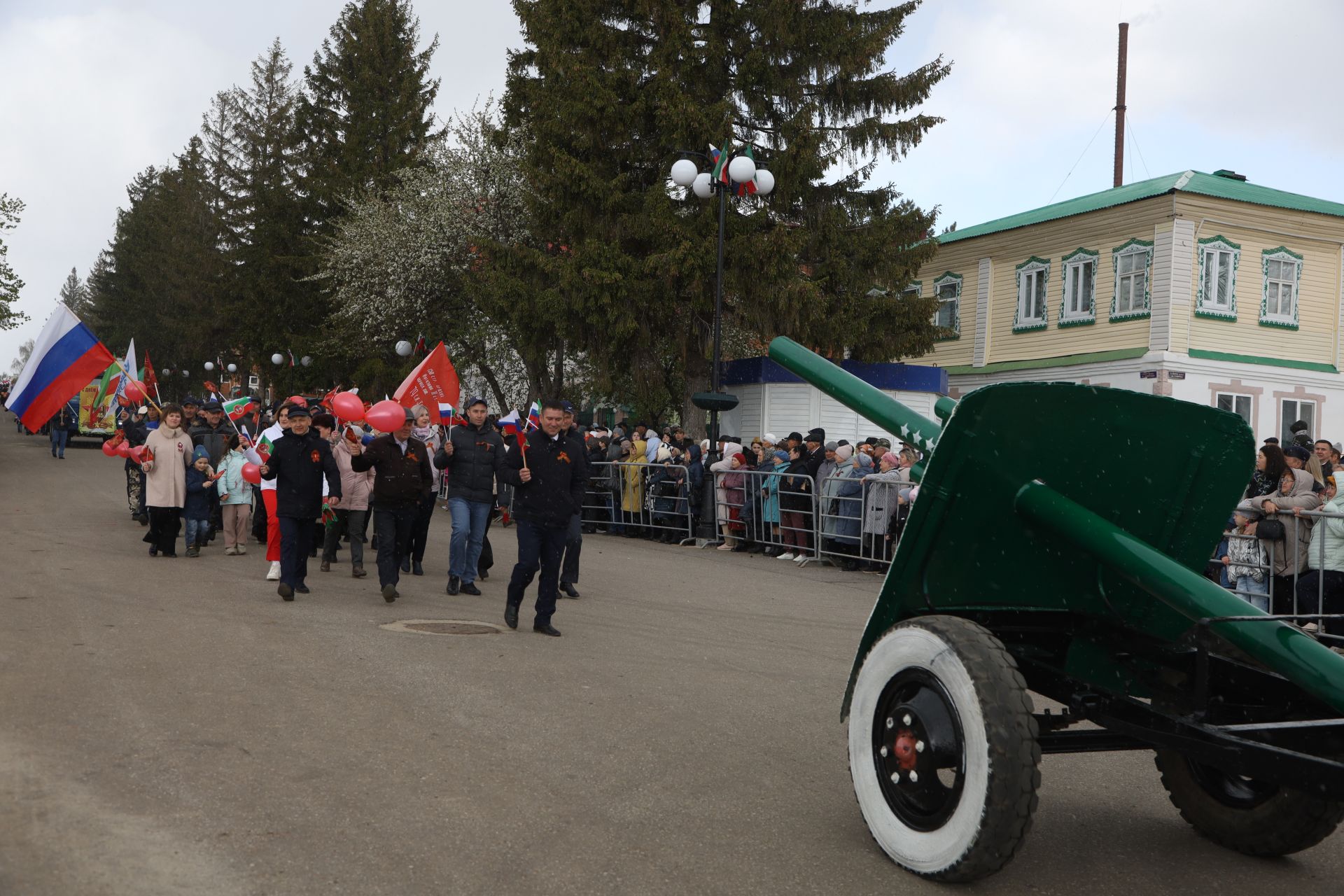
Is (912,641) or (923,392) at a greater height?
(923,392)

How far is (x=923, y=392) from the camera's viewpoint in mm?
24891

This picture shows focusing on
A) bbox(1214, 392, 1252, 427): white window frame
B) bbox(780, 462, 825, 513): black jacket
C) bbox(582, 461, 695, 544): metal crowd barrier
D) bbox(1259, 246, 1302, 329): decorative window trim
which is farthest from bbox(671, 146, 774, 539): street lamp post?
bbox(1259, 246, 1302, 329): decorative window trim

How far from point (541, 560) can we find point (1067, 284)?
2370 centimetres

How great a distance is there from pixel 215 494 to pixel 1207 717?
1380cm

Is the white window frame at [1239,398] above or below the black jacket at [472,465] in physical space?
above

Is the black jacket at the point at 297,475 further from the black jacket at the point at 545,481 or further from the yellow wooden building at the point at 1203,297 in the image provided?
the yellow wooden building at the point at 1203,297

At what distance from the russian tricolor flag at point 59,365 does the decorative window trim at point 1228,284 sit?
74.0 ft

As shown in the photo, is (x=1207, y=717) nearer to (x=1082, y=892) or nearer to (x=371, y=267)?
(x=1082, y=892)

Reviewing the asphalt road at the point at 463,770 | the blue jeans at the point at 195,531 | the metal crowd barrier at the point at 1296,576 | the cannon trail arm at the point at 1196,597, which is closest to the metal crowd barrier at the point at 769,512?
the asphalt road at the point at 463,770

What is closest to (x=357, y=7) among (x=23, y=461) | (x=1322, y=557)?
(x=23, y=461)

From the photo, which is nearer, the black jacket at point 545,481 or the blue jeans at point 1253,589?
the black jacket at point 545,481

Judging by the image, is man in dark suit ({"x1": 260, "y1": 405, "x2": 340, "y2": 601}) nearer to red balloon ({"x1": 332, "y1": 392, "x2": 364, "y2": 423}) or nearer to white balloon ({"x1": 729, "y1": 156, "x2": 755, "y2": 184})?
red balloon ({"x1": 332, "y1": 392, "x2": 364, "y2": 423})

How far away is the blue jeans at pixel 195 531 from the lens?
14320 mm

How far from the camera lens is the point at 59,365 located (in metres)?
15.7
